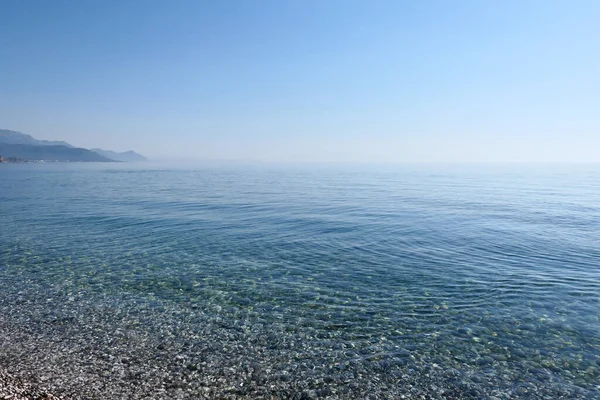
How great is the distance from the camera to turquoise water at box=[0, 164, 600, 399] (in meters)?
12.1

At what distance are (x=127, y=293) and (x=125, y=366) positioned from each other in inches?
297

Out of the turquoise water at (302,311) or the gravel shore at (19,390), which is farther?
the turquoise water at (302,311)

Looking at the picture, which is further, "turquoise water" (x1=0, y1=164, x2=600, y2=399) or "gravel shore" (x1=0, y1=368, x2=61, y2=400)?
"turquoise water" (x1=0, y1=164, x2=600, y2=399)

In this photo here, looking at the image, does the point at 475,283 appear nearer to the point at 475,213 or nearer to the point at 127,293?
the point at 127,293

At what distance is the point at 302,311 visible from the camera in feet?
57.0

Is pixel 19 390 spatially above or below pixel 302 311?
below

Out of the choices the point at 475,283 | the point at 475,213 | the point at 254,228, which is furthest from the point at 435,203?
the point at 475,283

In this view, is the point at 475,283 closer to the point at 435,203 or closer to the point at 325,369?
the point at 325,369

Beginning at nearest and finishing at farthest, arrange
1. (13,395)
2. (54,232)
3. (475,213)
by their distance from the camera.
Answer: (13,395)
(54,232)
(475,213)

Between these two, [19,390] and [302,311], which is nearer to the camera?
[19,390]

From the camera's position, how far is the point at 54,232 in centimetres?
3422

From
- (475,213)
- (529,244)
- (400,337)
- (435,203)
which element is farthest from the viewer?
(435,203)

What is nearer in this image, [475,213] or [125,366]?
[125,366]

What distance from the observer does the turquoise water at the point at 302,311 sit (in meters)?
12.1
